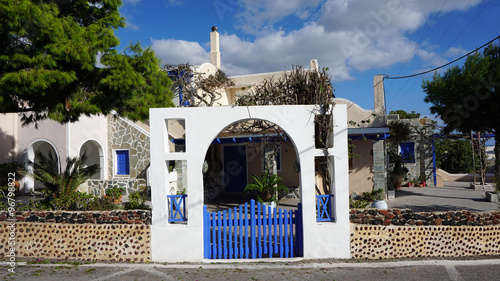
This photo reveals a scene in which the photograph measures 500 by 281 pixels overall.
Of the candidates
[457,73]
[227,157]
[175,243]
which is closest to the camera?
[175,243]

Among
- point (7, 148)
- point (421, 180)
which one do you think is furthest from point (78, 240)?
point (421, 180)

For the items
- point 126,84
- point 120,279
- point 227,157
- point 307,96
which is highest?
point 126,84

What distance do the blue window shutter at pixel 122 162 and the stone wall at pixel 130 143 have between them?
19cm

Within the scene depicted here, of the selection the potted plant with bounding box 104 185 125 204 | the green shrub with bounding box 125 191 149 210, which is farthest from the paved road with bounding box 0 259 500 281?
the potted plant with bounding box 104 185 125 204

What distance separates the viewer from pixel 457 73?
9.75 meters

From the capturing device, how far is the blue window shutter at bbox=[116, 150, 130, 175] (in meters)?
14.3

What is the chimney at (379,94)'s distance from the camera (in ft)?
48.7

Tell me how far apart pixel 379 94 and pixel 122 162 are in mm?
11127

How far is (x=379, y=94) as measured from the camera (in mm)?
15133

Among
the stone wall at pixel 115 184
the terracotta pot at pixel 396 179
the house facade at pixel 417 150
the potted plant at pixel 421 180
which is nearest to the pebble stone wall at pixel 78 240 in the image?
the stone wall at pixel 115 184

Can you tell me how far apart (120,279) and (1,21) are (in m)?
5.46

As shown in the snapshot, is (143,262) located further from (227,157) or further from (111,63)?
(227,157)

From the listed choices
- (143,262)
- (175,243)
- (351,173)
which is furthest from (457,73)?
→ (143,262)

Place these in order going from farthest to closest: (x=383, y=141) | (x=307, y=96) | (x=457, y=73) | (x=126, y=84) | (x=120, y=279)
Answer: (x=383, y=141)
(x=457, y=73)
(x=126, y=84)
(x=307, y=96)
(x=120, y=279)
